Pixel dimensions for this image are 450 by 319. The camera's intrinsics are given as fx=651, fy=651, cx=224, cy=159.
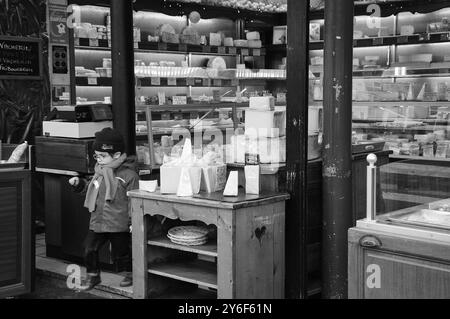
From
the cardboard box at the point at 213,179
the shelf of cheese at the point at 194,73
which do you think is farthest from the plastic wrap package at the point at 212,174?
the shelf of cheese at the point at 194,73

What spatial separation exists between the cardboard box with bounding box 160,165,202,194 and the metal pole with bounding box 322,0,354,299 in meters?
0.87

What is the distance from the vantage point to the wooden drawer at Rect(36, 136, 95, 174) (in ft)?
18.6

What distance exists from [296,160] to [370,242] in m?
1.17

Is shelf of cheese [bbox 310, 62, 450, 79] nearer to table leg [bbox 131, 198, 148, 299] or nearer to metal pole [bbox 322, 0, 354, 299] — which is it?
metal pole [bbox 322, 0, 354, 299]

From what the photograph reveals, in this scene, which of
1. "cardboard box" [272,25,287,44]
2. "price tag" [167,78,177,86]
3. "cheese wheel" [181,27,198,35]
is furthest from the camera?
"cardboard box" [272,25,287,44]

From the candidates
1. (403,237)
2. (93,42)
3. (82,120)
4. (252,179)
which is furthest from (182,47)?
(403,237)

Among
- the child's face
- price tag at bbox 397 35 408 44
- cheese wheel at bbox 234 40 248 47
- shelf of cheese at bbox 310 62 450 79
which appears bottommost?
the child's face

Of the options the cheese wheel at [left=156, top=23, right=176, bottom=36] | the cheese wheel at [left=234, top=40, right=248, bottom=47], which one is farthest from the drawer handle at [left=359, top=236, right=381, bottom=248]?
the cheese wheel at [left=234, top=40, right=248, bottom=47]

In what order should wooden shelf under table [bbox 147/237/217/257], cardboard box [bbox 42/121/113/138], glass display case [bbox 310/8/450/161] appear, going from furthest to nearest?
glass display case [bbox 310/8/450/161], cardboard box [bbox 42/121/113/138], wooden shelf under table [bbox 147/237/217/257]

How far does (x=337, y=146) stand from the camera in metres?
4.37

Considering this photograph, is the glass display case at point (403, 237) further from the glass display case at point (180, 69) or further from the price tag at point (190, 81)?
the price tag at point (190, 81)

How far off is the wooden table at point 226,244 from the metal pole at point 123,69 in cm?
125

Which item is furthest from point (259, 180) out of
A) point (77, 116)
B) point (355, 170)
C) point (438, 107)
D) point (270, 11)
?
point (270, 11)

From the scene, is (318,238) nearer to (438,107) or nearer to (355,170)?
(355,170)
